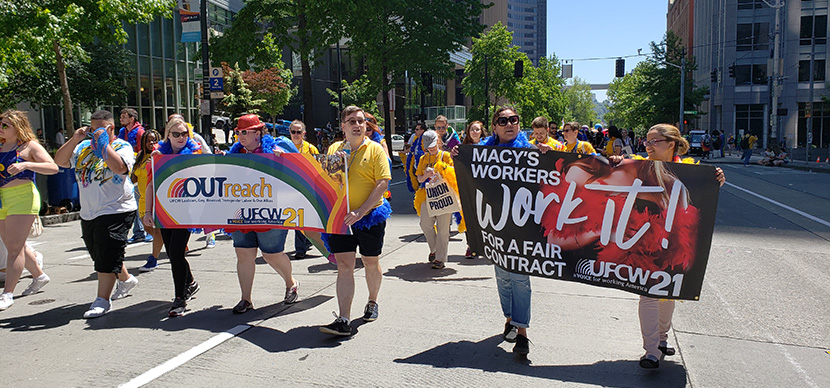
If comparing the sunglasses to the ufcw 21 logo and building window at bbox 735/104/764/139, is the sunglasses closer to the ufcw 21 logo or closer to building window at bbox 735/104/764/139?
the ufcw 21 logo

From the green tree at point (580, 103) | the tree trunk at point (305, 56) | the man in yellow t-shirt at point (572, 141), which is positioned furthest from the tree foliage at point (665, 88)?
the green tree at point (580, 103)

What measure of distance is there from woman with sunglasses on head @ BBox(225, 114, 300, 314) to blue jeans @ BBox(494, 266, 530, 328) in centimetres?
216

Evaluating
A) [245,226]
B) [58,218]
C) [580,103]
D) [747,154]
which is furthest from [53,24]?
[580,103]

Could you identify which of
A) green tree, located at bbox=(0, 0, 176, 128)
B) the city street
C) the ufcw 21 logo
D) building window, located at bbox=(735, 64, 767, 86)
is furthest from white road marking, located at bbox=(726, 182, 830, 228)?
building window, located at bbox=(735, 64, 767, 86)

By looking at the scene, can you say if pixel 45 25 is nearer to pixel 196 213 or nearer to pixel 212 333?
pixel 196 213

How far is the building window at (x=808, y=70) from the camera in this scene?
54.9 m

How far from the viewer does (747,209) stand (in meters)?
14.4

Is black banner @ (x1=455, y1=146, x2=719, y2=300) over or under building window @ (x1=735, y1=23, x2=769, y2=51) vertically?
under

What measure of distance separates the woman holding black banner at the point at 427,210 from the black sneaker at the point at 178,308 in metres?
3.06

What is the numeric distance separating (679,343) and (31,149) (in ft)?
20.3

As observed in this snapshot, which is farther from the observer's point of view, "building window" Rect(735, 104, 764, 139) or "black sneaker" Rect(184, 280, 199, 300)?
"building window" Rect(735, 104, 764, 139)

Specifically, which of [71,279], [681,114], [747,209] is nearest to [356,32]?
[747,209]

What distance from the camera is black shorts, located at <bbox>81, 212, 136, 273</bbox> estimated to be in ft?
19.9

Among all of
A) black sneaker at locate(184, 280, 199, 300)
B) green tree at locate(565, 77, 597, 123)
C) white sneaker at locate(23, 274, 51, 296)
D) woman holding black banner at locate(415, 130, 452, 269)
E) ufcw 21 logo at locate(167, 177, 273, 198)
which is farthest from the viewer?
green tree at locate(565, 77, 597, 123)
